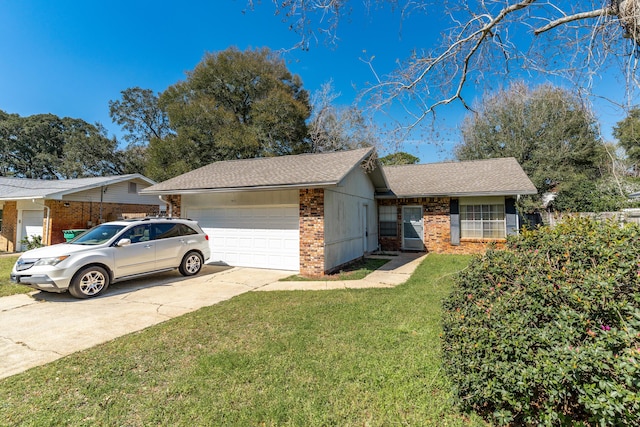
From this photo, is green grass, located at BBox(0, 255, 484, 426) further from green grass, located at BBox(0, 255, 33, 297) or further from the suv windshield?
green grass, located at BBox(0, 255, 33, 297)

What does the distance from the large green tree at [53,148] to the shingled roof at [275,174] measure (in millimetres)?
22303

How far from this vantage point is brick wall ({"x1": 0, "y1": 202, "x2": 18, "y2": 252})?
50.5 feet

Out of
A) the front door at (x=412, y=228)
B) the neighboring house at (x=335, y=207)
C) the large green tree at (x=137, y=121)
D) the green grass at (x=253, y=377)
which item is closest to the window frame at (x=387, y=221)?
the neighboring house at (x=335, y=207)

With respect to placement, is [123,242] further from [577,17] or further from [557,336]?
[577,17]

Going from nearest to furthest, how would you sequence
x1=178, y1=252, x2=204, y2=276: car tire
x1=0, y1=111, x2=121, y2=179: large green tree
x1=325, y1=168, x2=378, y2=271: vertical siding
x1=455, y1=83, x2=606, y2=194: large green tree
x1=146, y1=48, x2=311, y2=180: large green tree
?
x1=178, y1=252, x2=204, y2=276: car tire → x1=325, y1=168, x2=378, y2=271: vertical siding → x1=455, y1=83, x2=606, y2=194: large green tree → x1=146, y1=48, x2=311, y2=180: large green tree → x1=0, y1=111, x2=121, y2=179: large green tree

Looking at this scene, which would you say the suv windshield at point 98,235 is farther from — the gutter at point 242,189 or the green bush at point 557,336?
the green bush at point 557,336

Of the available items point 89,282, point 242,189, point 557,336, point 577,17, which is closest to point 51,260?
point 89,282

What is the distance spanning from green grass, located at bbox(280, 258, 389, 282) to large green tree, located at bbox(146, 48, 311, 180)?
14.8m

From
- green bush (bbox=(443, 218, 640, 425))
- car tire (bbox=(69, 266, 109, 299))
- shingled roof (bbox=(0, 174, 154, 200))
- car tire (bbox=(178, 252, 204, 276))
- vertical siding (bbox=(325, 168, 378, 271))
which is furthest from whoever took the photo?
shingled roof (bbox=(0, 174, 154, 200))

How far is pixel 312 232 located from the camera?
847cm

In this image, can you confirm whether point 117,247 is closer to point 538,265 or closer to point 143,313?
point 143,313

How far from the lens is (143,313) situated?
17.7 feet

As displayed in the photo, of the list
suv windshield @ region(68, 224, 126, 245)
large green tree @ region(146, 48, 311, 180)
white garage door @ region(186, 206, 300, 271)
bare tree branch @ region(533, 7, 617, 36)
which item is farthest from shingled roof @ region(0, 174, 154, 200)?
bare tree branch @ region(533, 7, 617, 36)

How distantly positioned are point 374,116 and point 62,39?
12.3m
